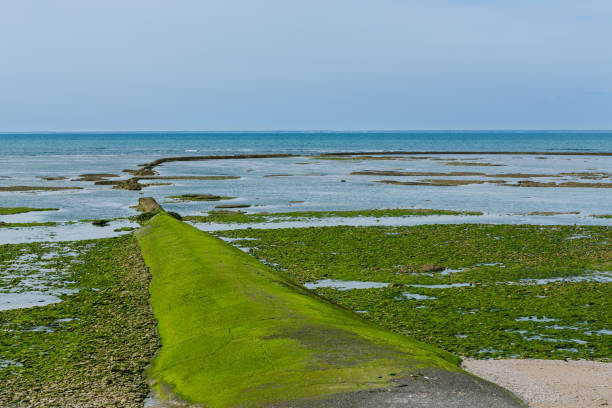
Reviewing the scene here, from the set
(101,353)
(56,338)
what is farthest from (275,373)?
(56,338)

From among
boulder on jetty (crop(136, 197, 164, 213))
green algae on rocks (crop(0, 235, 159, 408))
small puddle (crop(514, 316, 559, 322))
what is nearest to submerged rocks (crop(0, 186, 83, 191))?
boulder on jetty (crop(136, 197, 164, 213))

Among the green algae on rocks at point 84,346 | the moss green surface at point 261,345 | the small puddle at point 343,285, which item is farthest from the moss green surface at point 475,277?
the green algae on rocks at point 84,346

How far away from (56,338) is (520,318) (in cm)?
1319

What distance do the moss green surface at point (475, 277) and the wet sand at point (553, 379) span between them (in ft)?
2.41

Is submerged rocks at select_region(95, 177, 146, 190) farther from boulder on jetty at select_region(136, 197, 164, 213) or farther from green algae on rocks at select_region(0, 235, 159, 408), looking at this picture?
green algae on rocks at select_region(0, 235, 159, 408)

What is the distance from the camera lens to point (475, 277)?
80.7ft

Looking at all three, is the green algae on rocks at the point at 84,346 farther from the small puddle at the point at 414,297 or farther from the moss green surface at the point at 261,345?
the small puddle at the point at 414,297

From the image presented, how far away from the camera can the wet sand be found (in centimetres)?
1252

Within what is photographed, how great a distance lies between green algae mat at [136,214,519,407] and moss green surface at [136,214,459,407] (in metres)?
0.03

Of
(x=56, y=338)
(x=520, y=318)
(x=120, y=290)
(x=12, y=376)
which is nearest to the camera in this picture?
(x=12, y=376)

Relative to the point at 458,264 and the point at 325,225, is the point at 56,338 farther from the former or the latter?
the point at 325,225

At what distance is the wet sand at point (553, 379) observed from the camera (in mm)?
12516

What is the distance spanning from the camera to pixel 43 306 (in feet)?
66.8

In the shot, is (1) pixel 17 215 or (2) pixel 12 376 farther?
(1) pixel 17 215
